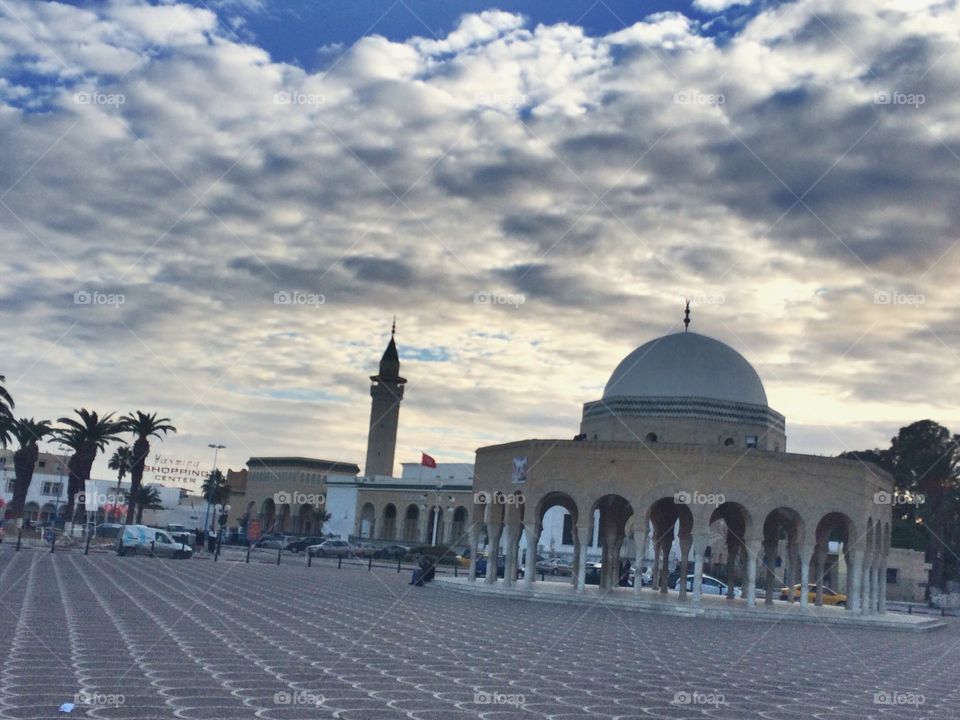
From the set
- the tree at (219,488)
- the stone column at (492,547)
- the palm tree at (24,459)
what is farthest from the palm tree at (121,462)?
the stone column at (492,547)

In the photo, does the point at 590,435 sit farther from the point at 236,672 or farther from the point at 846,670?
the point at 236,672

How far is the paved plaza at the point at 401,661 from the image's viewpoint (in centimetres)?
906

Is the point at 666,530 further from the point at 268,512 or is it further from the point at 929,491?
the point at 268,512

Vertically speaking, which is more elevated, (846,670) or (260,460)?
(260,460)

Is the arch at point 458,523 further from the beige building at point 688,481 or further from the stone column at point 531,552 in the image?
the stone column at point 531,552

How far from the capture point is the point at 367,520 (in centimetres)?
8025

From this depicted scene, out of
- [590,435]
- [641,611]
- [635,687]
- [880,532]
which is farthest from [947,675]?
[590,435]

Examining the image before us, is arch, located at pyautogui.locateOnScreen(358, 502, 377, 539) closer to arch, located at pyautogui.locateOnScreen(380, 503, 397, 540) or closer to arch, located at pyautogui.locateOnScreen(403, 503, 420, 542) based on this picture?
arch, located at pyautogui.locateOnScreen(380, 503, 397, 540)

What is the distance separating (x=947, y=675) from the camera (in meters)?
16.3

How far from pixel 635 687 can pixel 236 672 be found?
457 centimetres

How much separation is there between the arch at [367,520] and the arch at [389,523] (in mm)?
1311

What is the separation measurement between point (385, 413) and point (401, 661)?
66.1 metres

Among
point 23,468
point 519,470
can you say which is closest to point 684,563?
point 519,470

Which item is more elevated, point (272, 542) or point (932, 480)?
point (932, 480)
